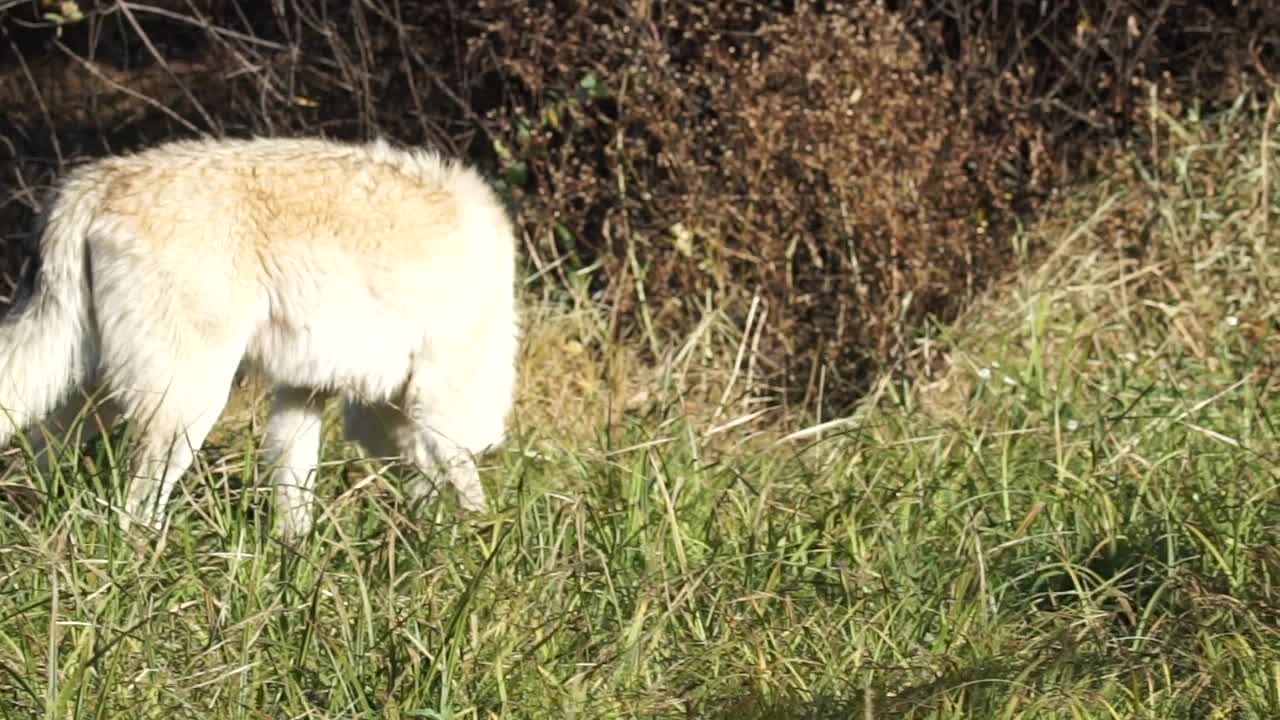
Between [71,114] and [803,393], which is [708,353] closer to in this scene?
[803,393]

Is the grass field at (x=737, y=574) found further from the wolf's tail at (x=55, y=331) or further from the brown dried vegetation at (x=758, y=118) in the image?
the brown dried vegetation at (x=758, y=118)

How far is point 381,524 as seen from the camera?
5117 mm

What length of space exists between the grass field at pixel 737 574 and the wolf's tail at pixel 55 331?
25cm

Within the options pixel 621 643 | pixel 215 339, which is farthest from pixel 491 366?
pixel 621 643

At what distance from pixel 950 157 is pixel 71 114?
14.1 ft

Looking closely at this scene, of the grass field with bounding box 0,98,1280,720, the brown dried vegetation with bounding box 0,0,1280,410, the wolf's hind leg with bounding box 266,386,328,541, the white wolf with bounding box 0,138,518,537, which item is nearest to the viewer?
the grass field with bounding box 0,98,1280,720

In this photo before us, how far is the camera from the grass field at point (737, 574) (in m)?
4.08

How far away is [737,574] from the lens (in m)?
4.85

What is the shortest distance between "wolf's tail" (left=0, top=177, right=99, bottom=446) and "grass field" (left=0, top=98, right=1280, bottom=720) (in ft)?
0.83

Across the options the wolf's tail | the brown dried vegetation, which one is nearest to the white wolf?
the wolf's tail

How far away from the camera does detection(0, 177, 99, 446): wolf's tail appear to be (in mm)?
5391

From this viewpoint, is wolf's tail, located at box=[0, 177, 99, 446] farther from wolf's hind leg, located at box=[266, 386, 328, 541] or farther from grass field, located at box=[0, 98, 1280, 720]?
wolf's hind leg, located at box=[266, 386, 328, 541]

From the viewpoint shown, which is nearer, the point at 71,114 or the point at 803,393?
the point at 803,393

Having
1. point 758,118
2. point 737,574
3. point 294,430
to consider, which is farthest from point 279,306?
point 758,118
